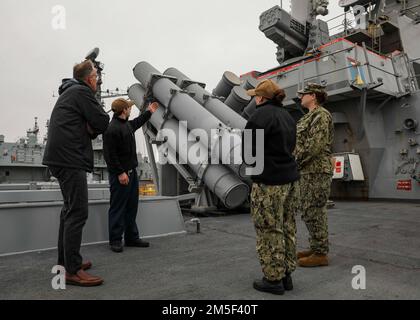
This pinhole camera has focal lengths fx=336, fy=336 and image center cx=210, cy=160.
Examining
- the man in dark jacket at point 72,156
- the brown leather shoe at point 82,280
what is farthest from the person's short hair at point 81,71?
the brown leather shoe at point 82,280

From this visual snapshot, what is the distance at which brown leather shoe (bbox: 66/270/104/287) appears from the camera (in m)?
2.27

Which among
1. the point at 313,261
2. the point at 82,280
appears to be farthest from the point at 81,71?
the point at 313,261

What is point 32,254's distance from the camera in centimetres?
319

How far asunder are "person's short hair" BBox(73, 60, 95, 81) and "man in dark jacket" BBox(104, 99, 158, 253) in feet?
3.19

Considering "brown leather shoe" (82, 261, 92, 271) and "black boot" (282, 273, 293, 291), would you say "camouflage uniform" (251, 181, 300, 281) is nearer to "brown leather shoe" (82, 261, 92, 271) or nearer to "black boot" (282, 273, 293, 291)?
"black boot" (282, 273, 293, 291)

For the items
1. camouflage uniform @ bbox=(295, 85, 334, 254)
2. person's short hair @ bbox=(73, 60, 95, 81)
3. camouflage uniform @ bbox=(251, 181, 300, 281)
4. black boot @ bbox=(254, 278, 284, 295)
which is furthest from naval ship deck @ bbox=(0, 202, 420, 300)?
person's short hair @ bbox=(73, 60, 95, 81)

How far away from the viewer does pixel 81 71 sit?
2.55m

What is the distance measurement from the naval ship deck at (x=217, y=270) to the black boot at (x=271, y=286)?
4 cm

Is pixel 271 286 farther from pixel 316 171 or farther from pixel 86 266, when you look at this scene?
pixel 86 266

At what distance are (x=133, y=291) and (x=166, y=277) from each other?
0.35 meters

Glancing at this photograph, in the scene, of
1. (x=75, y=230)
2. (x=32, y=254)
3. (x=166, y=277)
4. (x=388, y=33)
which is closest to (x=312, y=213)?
(x=166, y=277)

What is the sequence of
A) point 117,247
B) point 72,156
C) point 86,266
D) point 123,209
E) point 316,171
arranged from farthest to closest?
point 123,209 < point 117,247 < point 316,171 < point 86,266 < point 72,156

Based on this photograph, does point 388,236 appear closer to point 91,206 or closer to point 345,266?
point 345,266

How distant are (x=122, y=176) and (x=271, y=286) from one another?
6.33 ft
